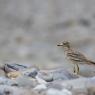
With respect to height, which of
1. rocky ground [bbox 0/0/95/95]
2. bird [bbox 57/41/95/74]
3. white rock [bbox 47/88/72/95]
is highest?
rocky ground [bbox 0/0/95/95]

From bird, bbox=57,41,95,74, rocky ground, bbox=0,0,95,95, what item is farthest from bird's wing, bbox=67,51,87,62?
rocky ground, bbox=0,0,95,95

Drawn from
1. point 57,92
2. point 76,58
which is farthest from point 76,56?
point 57,92

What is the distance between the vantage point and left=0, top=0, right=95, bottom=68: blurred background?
86.9 feet

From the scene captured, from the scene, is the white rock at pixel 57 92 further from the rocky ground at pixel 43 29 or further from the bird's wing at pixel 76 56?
the rocky ground at pixel 43 29

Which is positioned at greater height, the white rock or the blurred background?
the blurred background

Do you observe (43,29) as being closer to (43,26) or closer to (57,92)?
(43,26)

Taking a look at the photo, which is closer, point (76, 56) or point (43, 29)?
point (76, 56)

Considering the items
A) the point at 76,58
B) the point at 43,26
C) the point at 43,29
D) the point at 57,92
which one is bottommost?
the point at 57,92

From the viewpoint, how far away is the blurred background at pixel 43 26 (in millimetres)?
26500

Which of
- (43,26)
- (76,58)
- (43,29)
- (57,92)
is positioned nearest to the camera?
(57,92)

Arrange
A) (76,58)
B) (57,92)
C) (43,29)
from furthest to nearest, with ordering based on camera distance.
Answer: (43,29)
(76,58)
(57,92)

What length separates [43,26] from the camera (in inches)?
1233

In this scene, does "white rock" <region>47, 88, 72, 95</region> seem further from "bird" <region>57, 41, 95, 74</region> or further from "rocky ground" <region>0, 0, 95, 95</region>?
"rocky ground" <region>0, 0, 95, 95</region>

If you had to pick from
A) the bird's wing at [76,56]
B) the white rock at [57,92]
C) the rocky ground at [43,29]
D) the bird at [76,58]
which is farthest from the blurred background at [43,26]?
the white rock at [57,92]
